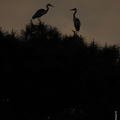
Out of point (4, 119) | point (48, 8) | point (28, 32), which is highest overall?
point (48, 8)

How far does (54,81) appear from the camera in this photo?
20.3 metres

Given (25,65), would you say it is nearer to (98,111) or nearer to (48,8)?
(98,111)

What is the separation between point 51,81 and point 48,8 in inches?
646

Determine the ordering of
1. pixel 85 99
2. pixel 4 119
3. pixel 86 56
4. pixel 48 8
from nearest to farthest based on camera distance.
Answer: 1. pixel 4 119
2. pixel 85 99
3. pixel 86 56
4. pixel 48 8

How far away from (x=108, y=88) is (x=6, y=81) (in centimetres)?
511

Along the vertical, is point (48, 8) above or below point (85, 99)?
above

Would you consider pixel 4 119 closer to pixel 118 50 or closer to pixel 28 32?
pixel 28 32

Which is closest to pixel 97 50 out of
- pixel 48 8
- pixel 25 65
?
pixel 25 65

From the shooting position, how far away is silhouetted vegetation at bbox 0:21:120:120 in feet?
63.1

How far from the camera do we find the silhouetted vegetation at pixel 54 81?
63.1ft

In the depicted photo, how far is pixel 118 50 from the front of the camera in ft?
75.8

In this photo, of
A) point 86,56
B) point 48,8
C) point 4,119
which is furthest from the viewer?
point 48,8

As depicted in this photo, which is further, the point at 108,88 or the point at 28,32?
the point at 28,32

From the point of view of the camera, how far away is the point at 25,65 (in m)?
20.9
